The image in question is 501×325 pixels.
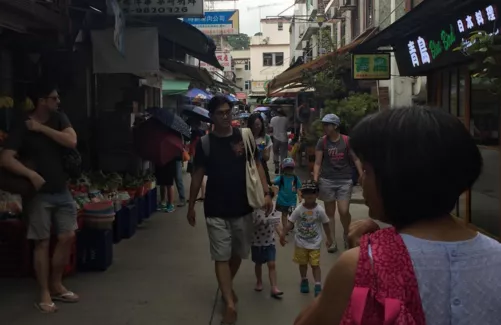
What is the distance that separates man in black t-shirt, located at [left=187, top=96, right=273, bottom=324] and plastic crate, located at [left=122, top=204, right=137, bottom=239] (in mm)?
3056

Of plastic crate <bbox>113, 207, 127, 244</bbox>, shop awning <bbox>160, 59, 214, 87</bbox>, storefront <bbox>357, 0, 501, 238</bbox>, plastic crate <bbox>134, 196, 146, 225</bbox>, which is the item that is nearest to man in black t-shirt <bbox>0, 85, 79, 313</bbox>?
plastic crate <bbox>113, 207, 127, 244</bbox>

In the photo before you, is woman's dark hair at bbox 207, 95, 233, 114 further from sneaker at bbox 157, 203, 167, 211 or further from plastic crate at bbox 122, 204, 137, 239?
sneaker at bbox 157, 203, 167, 211

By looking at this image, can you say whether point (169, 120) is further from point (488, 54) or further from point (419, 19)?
point (488, 54)

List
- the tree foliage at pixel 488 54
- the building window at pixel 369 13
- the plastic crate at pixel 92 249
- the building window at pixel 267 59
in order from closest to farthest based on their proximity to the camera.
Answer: the tree foliage at pixel 488 54 < the plastic crate at pixel 92 249 < the building window at pixel 369 13 < the building window at pixel 267 59

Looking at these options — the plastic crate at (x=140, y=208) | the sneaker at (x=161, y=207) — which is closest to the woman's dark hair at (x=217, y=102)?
the plastic crate at (x=140, y=208)

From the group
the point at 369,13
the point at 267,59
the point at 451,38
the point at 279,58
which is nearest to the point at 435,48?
the point at 451,38

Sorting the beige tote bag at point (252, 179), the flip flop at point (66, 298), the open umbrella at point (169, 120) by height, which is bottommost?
the flip flop at point (66, 298)

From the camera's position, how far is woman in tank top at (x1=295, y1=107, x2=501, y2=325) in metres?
1.54

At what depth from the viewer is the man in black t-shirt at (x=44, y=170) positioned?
487 cm

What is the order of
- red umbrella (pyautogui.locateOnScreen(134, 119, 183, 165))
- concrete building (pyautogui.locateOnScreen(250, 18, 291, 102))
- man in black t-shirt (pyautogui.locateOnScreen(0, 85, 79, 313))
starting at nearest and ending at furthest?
man in black t-shirt (pyautogui.locateOnScreen(0, 85, 79, 313))
red umbrella (pyautogui.locateOnScreen(134, 119, 183, 165))
concrete building (pyautogui.locateOnScreen(250, 18, 291, 102))

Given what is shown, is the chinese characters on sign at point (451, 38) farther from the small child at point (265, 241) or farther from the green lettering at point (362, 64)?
the small child at point (265, 241)

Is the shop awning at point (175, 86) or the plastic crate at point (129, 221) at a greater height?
the shop awning at point (175, 86)

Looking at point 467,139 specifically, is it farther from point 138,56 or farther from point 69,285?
point 138,56

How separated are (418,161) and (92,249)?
5.33 meters
